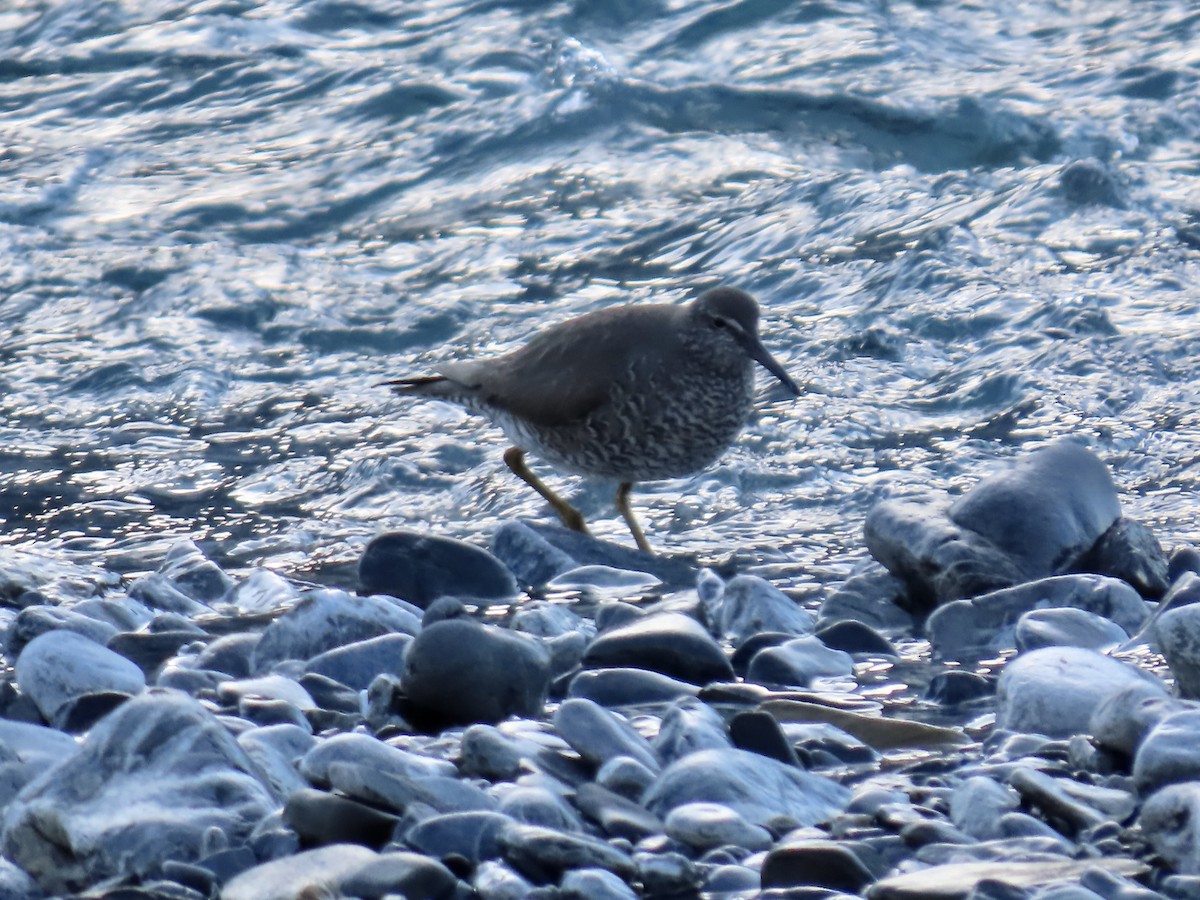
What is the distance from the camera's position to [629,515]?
7.21 m

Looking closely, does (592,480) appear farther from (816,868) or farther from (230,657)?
(816,868)

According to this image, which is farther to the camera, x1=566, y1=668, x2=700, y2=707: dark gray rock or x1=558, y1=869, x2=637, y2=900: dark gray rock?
x1=566, y1=668, x2=700, y2=707: dark gray rock

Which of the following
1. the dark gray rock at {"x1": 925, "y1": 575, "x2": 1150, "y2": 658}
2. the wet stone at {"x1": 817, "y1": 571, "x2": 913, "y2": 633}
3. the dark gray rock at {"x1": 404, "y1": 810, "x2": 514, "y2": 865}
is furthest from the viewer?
the wet stone at {"x1": 817, "y1": 571, "x2": 913, "y2": 633}

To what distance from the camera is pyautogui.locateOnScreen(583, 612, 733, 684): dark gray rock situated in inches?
187

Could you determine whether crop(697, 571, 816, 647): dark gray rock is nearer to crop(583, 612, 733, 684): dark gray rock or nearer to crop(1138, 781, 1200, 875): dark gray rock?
crop(583, 612, 733, 684): dark gray rock

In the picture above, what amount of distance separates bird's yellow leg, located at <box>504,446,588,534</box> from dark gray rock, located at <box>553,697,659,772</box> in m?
2.95

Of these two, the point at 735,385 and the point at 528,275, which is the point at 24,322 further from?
the point at 735,385

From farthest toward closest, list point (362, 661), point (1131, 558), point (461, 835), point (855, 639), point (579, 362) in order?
point (579, 362) → point (1131, 558) → point (855, 639) → point (362, 661) → point (461, 835)

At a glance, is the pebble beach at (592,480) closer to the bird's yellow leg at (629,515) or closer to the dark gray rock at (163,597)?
the dark gray rock at (163,597)

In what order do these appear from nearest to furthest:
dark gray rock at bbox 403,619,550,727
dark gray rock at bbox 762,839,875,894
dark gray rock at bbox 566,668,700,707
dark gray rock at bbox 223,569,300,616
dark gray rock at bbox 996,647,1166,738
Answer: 1. dark gray rock at bbox 762,839,875,894
2. dark gray rock at bbox 996,647,1166,738
3. dark gray rock at bbox 403,619,550,727
4. dark gray rock at bbox 566,668,700,707
5. dark gray rock at bbox 223,569,300,616

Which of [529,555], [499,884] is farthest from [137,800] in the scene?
[529,555]

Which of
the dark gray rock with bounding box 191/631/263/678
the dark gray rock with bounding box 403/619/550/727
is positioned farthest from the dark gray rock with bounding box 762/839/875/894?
the dark gray rock with bounding box 191/631/263/678

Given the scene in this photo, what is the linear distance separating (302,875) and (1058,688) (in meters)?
1.98

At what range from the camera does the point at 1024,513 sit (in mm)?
5902
